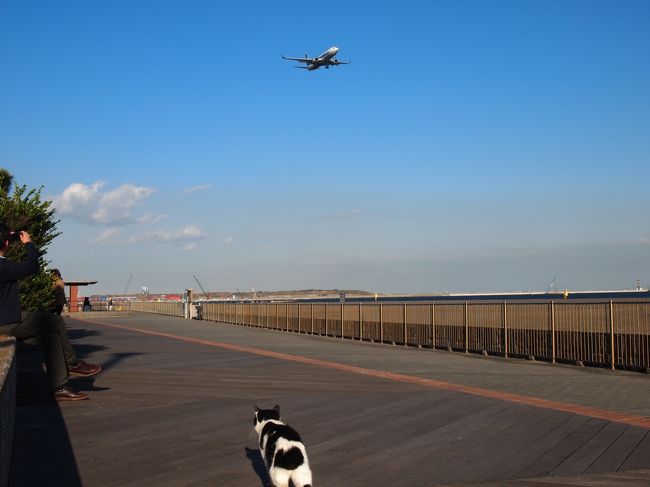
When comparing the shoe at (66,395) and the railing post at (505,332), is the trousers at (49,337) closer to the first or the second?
the shoe at (66,395)

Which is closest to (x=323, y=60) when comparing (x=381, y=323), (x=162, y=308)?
(x=162, y=308)

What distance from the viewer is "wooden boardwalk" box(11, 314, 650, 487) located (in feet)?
20.8

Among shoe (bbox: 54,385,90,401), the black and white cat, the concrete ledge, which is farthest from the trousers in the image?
the black and white cat

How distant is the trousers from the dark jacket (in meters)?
0.24

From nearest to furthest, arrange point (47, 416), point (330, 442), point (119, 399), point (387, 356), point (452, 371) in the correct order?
point (330, 442)
point (47, 416)
point (119, 399)
point (452, 371)
point (387, 356)

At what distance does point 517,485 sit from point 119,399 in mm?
6020

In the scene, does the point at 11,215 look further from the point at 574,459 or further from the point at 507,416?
the point at 574,459

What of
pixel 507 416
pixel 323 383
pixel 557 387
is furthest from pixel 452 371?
pixel 507 416

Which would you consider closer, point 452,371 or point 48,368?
point 48,368

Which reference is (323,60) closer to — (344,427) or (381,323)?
(381,323)

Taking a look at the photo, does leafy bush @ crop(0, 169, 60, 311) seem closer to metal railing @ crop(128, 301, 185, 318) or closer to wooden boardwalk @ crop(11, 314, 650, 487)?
wooden boardwalk @ crop(11, 314, 650, 487)

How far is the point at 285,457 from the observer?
16.0ft

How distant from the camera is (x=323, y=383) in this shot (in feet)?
40.1

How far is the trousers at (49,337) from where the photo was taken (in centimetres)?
845
